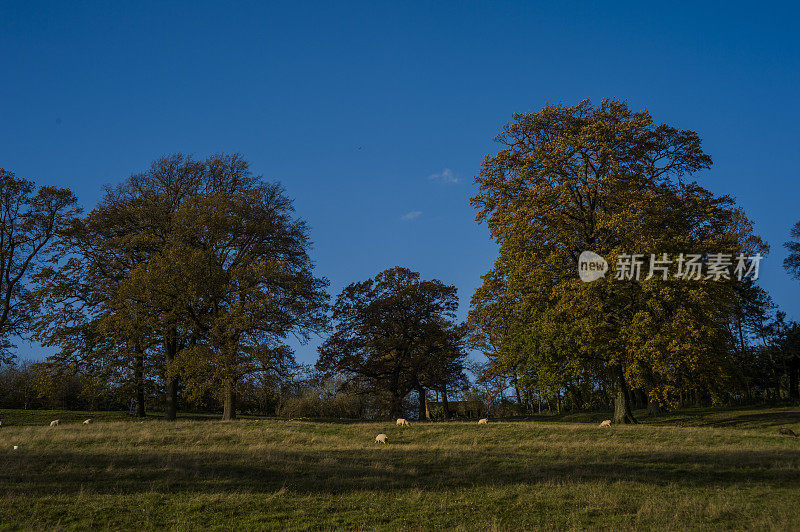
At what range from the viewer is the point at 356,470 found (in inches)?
667

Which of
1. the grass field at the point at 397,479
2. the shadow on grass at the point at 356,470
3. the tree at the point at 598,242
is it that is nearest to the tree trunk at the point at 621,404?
the tree at the point at 598,242

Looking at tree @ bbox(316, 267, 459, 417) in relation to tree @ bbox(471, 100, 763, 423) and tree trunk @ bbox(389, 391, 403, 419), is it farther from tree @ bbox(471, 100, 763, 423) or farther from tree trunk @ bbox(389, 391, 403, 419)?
tree @ bbox(471, 100, 763, 423)

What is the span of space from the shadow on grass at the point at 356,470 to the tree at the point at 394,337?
2605 centimetres

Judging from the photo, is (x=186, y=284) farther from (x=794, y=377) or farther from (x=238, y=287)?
(x=794, y=377)

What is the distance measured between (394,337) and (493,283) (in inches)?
683

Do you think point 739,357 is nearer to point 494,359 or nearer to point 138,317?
point 494,359

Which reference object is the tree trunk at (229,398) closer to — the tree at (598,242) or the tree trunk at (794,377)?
the tree at (598,242)

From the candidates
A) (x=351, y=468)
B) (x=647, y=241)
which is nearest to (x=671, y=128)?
(x=647, y=241)

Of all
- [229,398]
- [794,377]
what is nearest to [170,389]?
[229,398]

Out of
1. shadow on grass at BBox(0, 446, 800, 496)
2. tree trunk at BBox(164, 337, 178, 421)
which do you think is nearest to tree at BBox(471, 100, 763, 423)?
shadow on grass at BBox(0, 446, 800, 496)

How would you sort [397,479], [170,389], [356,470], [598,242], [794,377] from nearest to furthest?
1. [397,479]
2. [356,470]
3. [598,242]
4. [170,389]
5. [794,377]

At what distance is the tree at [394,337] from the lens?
4616 centimetres

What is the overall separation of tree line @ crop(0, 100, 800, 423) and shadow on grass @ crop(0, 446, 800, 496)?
25.0 ft

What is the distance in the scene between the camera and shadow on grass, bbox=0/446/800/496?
14820mm
